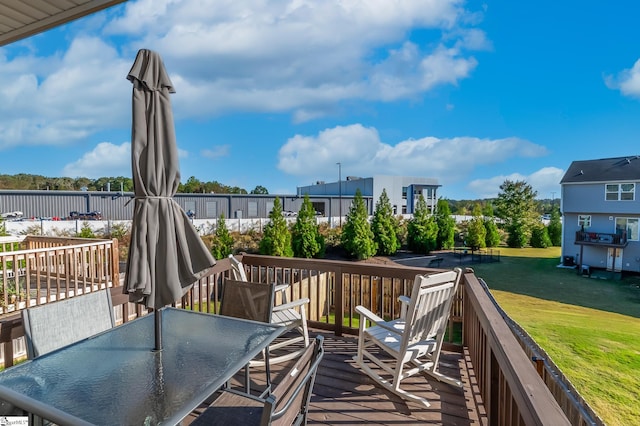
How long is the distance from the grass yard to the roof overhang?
8609 mm

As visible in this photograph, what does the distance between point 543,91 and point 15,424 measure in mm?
32956

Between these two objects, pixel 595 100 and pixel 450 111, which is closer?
pixel 595 100

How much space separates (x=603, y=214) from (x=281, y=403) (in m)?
26.8

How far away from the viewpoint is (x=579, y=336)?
8664mm

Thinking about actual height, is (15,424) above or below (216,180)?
below

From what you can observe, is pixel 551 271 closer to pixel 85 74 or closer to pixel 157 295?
pixel 157 295

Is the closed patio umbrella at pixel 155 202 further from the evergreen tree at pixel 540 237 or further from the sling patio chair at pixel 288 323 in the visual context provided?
the evergreen tree at pixel 540 237

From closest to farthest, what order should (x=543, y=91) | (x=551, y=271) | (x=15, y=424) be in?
(x=15, y=424)
(x=551, y=271)
(x=543, y=91)

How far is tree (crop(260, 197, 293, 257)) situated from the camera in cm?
1669

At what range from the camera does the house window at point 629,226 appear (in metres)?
20.0

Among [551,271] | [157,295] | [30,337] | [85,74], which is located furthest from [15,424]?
[551,271]

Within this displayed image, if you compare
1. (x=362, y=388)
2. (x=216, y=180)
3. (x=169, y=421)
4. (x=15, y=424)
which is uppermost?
(x=216, y=180)

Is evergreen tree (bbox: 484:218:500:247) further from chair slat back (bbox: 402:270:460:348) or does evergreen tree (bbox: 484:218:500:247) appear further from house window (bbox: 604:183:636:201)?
chair slat back (bbox: 402:270:460:348)

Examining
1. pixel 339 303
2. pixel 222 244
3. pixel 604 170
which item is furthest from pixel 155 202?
pixel 604 170
